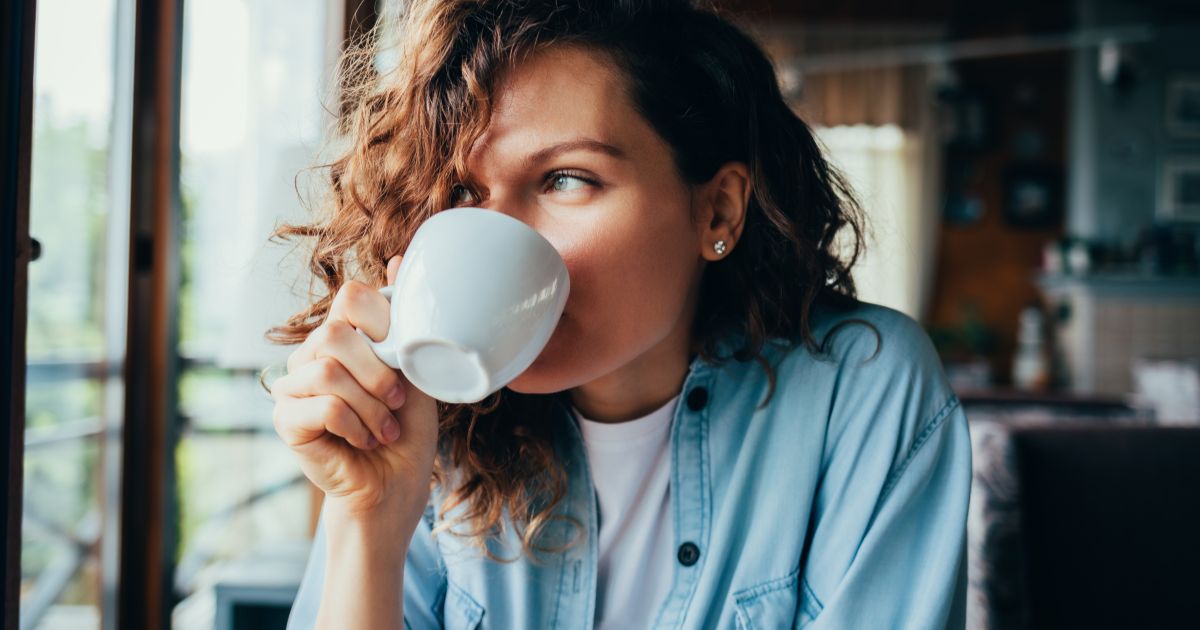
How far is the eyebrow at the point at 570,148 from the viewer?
2.83 feet

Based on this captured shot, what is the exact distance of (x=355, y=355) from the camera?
709mm

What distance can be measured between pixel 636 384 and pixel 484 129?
0.39 m

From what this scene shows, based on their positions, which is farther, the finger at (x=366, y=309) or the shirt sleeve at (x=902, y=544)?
the shirt sleeve at (x=902, y=544)

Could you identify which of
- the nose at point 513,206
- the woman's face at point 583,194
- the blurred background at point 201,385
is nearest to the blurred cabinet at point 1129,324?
the blurred background at point 201,385

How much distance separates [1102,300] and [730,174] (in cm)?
661

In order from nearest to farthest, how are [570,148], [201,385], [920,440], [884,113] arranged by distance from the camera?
[570,148] → [920,440] → [201,385] → [884,113]

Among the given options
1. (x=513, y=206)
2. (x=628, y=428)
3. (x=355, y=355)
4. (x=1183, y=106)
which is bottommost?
(x=628, y=428)

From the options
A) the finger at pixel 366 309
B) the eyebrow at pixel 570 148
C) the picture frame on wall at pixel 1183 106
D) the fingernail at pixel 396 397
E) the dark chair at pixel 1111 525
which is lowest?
the dark chair at pixel 1111 525

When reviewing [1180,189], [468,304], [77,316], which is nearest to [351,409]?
[468,304]

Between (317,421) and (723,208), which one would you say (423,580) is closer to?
(317,421)

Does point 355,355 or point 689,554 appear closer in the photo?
point 355,355

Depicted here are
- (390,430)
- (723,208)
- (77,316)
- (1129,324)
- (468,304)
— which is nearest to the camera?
(468,304)

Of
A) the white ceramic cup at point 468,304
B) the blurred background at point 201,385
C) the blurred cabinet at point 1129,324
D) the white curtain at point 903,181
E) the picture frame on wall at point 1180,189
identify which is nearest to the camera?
the white ceramic cup at point 468,304

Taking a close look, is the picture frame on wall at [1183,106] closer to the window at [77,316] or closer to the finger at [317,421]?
the window at [77,316]
